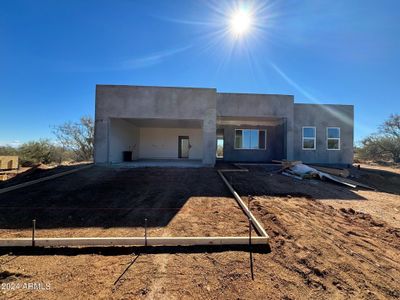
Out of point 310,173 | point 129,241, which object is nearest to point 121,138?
point 129,241

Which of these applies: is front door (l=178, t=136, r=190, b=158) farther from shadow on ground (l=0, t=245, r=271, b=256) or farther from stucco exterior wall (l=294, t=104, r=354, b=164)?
shadow on ground (l=0, t=245, r=271, b=256)

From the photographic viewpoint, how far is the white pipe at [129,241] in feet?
10.3

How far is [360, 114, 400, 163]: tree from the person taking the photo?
22.8m

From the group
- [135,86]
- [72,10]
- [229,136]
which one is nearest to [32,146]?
[135,86]

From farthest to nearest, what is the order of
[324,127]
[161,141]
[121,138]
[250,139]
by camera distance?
[161,141] → [250,139] → [324,127] → [121,138]

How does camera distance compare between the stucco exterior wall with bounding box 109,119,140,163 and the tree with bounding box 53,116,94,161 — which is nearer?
the stucco exterior wall with bounding box 109,119,140,163

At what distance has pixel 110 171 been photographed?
9398mm

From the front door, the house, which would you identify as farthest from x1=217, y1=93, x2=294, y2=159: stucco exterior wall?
the front door

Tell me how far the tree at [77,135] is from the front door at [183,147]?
34.1 feet

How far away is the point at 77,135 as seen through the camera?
2080cm

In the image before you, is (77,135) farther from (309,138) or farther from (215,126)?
(309,138)

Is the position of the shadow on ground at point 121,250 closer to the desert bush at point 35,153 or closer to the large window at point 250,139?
the large window at point 250,139

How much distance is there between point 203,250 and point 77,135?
22069 mm

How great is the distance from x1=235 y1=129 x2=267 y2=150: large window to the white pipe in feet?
39.4
